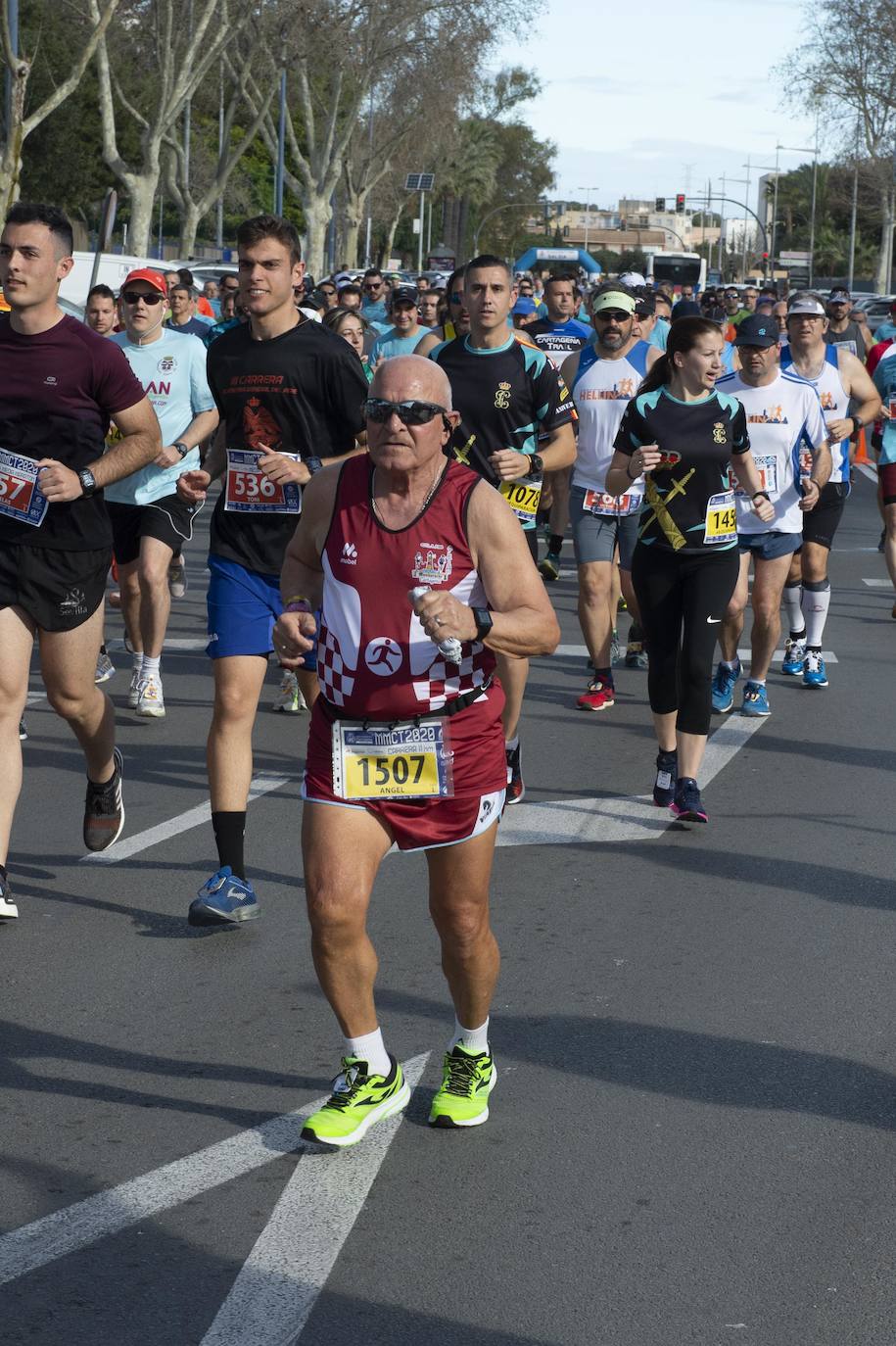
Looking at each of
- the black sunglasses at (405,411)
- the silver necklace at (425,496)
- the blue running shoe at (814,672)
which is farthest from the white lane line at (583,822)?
the black sunglasses at (405,411)

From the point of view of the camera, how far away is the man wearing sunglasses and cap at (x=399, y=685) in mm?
4387

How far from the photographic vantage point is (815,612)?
11.3 metres

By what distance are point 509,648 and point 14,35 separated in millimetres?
24911

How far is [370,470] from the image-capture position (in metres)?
4.55

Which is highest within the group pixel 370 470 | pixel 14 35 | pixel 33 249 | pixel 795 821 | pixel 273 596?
pixel 14 35

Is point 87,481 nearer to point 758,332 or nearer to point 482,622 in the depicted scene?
point 482,622

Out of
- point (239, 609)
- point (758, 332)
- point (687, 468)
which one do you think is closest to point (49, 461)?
point (239, 609)

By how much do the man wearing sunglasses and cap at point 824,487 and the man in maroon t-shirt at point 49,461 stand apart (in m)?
5.60

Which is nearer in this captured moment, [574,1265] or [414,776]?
[574,1265]

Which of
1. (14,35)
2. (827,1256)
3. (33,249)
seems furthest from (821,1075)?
(14,35)

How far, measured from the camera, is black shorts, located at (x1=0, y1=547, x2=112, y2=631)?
6.20 metres

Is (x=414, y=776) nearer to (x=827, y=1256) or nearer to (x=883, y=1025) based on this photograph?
(x=827, y=1256)

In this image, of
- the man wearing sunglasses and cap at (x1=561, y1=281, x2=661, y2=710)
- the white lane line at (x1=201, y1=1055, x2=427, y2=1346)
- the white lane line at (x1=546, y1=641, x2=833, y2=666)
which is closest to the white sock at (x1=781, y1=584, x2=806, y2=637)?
the white lane line at (x1=546, y1=641, x2=833, y2=666)

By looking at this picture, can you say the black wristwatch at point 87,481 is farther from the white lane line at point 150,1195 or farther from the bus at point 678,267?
the bus at point 678,267
